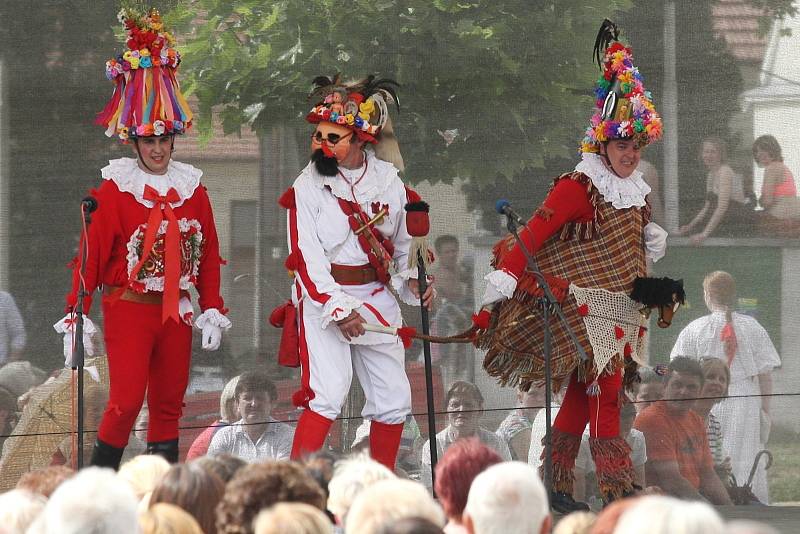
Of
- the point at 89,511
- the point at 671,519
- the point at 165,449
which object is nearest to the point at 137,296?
the point at 165,449

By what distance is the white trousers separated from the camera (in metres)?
5.22

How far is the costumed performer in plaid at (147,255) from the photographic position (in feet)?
17.3

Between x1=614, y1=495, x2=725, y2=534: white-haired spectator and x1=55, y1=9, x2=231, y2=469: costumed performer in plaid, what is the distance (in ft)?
10.1

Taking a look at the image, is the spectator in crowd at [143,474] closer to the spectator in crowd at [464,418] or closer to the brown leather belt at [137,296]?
the brown leather belt at [137,296]

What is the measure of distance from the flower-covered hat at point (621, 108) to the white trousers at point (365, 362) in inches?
41.5

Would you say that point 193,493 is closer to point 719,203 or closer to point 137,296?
point 137,296

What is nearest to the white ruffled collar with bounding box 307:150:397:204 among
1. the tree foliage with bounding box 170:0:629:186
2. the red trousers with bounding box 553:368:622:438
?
the tree foliage with bounding box 170:0:629:186

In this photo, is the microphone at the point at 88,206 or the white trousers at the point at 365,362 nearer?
the microphone at the point at 88,206

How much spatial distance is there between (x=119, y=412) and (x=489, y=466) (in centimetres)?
231

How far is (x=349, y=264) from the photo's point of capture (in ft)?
17.4

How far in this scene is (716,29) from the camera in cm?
645

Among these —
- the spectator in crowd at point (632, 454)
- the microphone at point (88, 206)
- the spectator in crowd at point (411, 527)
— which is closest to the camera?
the spectator in crowd at point (411, 527)

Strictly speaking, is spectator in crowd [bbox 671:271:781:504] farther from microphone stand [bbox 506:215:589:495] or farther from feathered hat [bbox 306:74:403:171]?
feathered hat [bbox 306:74:403:171]

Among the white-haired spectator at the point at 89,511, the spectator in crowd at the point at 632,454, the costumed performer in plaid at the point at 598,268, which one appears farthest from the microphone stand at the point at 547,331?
the white-haired spectator at the point at 89,511
